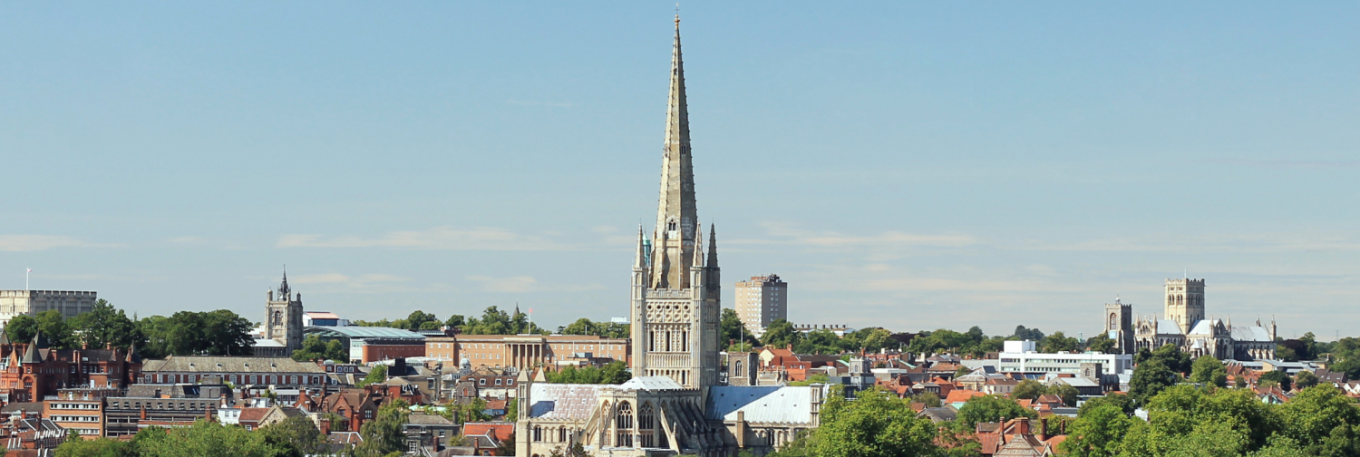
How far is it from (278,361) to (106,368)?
15.2 metres

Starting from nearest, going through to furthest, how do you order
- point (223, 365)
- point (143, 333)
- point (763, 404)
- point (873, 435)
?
point (873, 435)
point (763, 404)
point (223, 365)
point (143, 333)

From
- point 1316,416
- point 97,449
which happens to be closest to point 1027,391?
point 1316,416

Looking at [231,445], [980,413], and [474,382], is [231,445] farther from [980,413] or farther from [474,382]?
[474,382]

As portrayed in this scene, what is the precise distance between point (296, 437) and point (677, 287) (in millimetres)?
22320

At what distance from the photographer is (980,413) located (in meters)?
144

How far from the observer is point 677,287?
114 meters

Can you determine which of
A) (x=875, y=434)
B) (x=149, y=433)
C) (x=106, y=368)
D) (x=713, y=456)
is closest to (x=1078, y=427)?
(x=875, y=434)

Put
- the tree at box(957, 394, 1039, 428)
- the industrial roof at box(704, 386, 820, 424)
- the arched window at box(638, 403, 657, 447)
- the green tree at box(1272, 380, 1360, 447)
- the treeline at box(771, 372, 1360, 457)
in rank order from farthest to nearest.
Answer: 1. the tree at box(957, 394, 1039, 428)
2. the industrial roof at box(704, 386, 820, 424)
3. the arched window at box(638, 403, 657, 447)
4. the green tree at box(1272, 380, 1360, 447)
5. the treeline at box(771, 372, 1360, 457)

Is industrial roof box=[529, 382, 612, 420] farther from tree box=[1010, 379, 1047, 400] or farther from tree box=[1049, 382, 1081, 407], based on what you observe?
tree box=[1049, 382, 1081, 407]

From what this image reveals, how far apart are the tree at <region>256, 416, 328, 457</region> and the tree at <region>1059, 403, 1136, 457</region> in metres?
→ 38.6

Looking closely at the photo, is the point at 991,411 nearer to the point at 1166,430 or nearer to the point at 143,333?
the point at 1166,430

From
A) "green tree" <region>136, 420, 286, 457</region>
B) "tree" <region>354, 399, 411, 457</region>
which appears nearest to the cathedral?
"tree" <region>354, 399, 411, 457</region>

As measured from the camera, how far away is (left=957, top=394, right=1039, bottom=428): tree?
141625 millimetres

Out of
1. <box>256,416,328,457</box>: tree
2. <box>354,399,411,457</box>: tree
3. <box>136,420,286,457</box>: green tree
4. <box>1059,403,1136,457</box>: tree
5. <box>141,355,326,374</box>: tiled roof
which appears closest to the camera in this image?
<box>1059,403,1136,457</box>: tree
